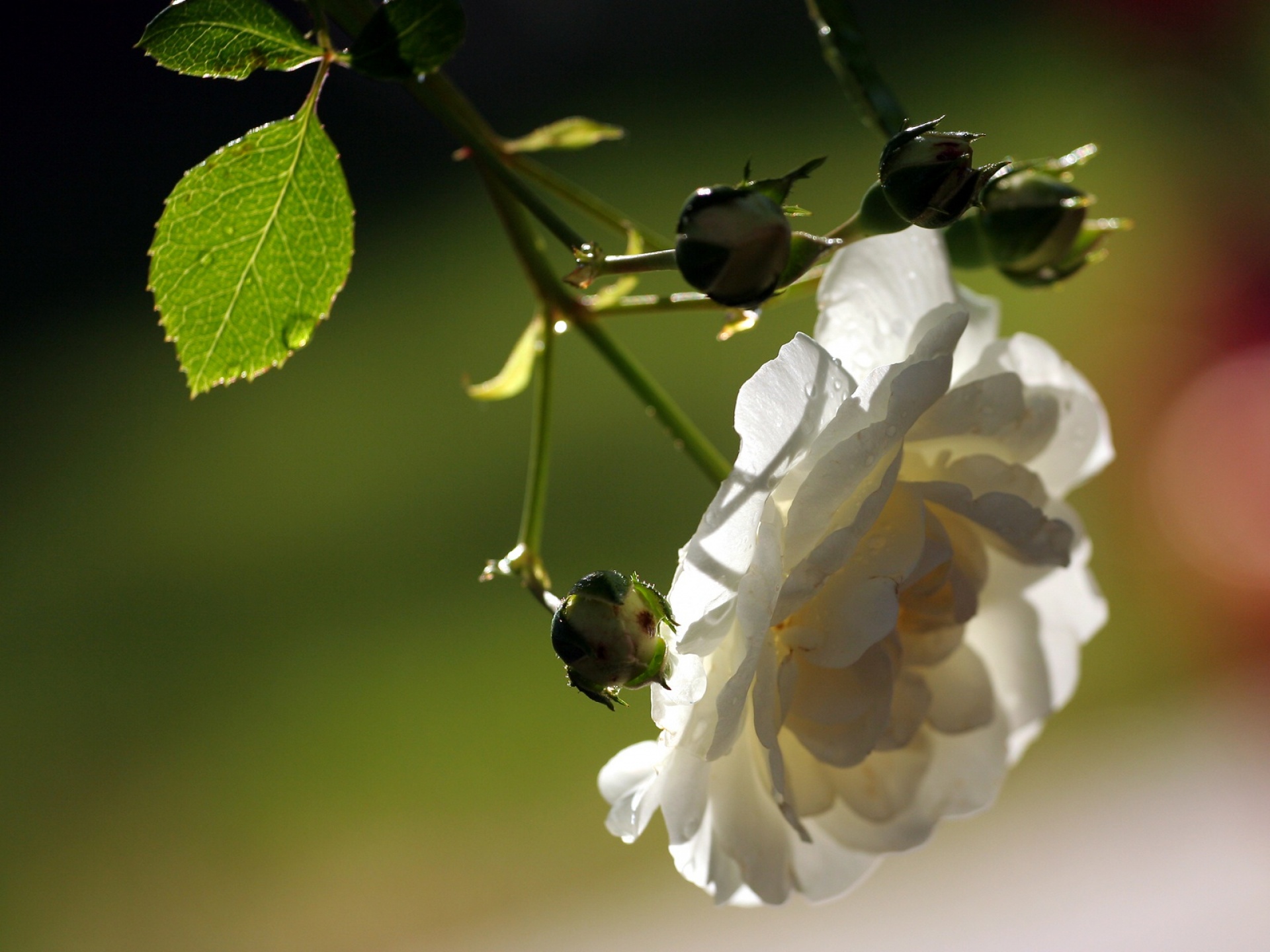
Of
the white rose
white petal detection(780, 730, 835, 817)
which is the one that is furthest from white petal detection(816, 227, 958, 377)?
white petal detection(780, 730, 835, 817)

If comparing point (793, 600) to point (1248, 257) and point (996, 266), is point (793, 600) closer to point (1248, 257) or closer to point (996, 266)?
point (996, 266)

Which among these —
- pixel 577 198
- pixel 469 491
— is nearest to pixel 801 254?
pixel 577 198

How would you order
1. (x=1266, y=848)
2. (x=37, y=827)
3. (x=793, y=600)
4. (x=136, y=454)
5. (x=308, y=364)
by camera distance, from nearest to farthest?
(x=793, y=600)
(x=1266, y=848)
(x=37, y=827)
(x=136, y=454)
(x=308, y=364)

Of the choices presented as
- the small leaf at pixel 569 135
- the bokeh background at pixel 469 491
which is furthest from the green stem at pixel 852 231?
the bokeh background at pixel 469 491

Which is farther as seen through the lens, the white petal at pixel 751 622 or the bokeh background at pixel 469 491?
the bokeh background at pixel 469 491

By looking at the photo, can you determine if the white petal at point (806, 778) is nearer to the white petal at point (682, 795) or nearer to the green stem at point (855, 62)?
the white petal at point (682, 795)

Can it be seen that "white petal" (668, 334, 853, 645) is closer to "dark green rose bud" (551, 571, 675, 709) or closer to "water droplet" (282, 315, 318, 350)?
"dark green rose bud" (551, 571, 675, 709)

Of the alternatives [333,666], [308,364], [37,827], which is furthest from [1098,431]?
[308,364]
